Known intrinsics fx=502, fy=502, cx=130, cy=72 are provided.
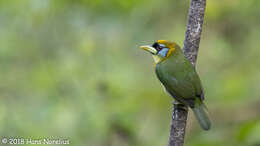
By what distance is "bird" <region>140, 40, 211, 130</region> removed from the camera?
4344mm

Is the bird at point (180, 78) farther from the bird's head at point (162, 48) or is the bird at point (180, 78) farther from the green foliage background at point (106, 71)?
the green foliage background at point (106, 71)

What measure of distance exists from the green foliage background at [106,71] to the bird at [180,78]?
0.68 meters

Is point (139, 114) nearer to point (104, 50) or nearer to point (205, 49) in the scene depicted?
point (104, 50)

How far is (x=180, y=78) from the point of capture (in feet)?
14.9

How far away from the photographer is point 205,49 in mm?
6484

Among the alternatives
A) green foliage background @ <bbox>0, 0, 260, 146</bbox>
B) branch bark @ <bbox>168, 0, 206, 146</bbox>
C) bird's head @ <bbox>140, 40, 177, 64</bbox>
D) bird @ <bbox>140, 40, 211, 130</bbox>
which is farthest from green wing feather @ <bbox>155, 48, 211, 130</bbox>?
green foliage background @ <bbox>0, 0, 260, 146</bbox>

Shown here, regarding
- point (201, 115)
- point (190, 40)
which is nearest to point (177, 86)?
point (201, 115)

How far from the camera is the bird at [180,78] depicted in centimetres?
434

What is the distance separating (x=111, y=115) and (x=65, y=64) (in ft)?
2.69

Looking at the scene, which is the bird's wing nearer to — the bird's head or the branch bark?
the bird's head

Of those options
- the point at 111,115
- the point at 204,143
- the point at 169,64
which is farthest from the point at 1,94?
the point at 204,143

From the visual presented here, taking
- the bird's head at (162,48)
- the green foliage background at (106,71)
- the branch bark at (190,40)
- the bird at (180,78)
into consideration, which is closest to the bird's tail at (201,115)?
the bird at (180,78)

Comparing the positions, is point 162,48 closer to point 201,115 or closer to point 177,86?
point 177,86

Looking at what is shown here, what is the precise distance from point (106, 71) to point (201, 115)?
5.80 feet
